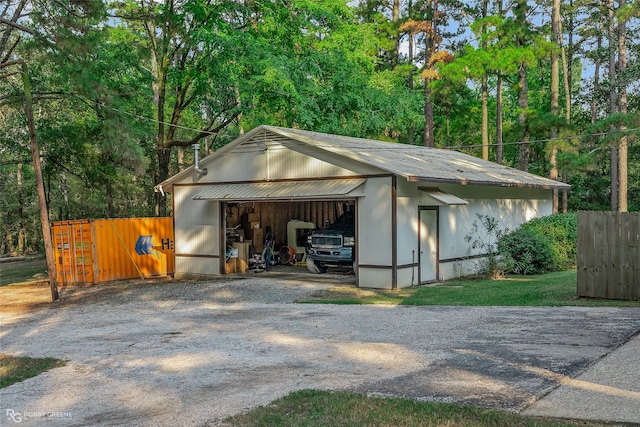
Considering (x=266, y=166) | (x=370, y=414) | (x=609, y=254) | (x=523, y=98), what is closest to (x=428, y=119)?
(x=523, y=98)

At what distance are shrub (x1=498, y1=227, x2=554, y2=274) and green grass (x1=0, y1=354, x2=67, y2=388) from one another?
13471 millimetres

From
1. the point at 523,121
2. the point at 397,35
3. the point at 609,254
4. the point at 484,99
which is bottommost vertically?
the point at 609,254

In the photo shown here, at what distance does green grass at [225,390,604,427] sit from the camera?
16.9 feet

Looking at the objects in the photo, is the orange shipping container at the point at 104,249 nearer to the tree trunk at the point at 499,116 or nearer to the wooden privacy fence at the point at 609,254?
the wooden privacy fence at the point at 609,254

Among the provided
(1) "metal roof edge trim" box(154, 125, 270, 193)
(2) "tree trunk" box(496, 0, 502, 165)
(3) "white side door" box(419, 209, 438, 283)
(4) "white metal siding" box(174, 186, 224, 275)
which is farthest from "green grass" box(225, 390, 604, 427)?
(2) "tree trunk" box(496, 0, 502, 165)

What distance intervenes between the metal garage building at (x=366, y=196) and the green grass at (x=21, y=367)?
8.90m

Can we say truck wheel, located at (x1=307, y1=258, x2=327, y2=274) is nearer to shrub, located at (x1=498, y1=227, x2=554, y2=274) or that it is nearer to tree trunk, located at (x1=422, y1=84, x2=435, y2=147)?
shrub, located at (x1=498, y1=227, x2=554, y2=274)

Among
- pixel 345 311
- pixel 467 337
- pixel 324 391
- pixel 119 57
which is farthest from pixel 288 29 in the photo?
pixel 324 391

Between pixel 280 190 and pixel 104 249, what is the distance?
254 inches

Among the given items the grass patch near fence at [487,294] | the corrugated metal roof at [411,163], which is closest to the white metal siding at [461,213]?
the corrugated metal roof at [411,163]

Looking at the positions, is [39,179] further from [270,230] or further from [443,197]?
[443,197]

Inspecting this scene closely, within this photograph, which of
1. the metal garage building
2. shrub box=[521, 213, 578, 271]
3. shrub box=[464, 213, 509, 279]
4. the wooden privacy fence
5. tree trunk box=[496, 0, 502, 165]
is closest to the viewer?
the wooden privacy fence

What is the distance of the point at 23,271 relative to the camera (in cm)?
2538

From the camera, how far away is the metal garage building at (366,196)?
51.8 feet
